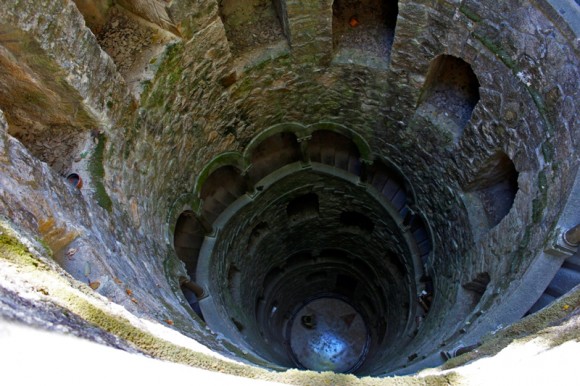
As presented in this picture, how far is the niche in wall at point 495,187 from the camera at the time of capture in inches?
245

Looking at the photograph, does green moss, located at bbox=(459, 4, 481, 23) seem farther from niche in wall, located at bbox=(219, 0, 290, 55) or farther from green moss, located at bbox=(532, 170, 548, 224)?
niche in wall, located at bbox=(219, 0, 290, 55)

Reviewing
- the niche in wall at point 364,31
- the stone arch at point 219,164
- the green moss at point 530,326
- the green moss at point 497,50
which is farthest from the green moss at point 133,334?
the niche in wall at point 364,31

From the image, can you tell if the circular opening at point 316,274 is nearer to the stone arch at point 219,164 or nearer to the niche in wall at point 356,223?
the niche in wall at point 356,223

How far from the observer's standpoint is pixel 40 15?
3822 mm

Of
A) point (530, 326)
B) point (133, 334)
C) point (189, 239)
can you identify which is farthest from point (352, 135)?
point (133, 334)

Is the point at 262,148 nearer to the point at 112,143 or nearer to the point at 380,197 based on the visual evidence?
the point at 380,197

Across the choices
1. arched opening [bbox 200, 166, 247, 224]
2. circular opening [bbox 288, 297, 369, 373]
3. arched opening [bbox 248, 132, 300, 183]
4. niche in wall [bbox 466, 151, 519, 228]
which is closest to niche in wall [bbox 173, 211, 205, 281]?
arched opening [bbox 200, 166, 247, 224]

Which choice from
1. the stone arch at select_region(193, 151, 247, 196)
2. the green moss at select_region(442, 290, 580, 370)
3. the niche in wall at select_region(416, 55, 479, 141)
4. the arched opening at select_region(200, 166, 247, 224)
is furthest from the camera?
the arched opening at select_region(200, 166, 247, 224)

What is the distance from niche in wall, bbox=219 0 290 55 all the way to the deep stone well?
2 centimetres

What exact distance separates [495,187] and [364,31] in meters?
3.07

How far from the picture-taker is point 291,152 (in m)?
8.38

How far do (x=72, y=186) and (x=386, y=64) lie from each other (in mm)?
4542

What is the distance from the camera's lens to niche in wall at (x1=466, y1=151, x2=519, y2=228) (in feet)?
20.4

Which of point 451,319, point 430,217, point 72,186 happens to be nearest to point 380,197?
point 430,217
